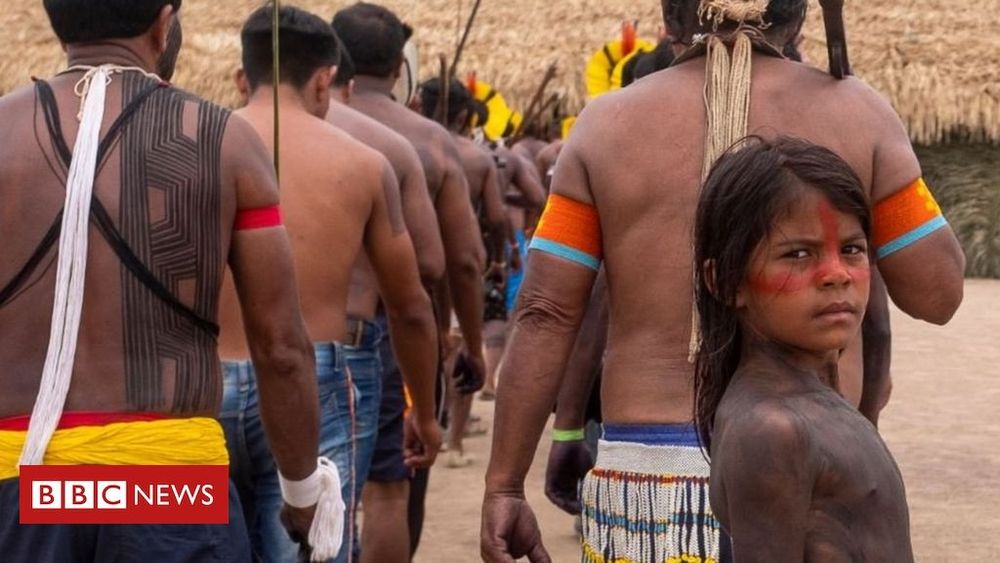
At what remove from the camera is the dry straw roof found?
2283 centimetres

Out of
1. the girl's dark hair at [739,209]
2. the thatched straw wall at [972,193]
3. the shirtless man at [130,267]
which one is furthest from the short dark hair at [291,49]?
the thatched straw wall at [972,193]

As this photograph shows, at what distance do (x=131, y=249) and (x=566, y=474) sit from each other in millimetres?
1195

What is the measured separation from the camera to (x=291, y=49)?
5488 millimetres

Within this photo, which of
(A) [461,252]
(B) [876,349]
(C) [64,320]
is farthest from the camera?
(A) [461,252]

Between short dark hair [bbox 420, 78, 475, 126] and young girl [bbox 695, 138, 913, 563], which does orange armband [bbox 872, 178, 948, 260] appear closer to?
young girl [bbox 695, 138, 913, 563]

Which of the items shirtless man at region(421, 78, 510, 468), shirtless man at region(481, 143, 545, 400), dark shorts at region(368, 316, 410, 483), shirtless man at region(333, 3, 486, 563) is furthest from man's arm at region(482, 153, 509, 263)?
dark shorts at region(368, 316, 410, 483)

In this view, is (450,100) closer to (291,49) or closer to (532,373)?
(291,49)

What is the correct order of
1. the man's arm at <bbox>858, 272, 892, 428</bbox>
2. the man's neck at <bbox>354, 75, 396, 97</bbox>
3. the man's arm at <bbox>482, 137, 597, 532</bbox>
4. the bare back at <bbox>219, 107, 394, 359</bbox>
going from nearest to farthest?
the man's arm at <bbox>482, 137, 597, 532</bbox>
the man's arm at <bbox>858, 272, 892, 428</bbox>
the bare back at <bbox>219, 107, 394, 359</bbox>
the man's neck at <bbox>354, 75, 396, 97</bbox>

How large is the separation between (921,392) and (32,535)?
9.91 meters

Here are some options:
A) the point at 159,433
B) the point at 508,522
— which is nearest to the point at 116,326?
the point at 159,433

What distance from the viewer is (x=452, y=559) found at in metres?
7.76

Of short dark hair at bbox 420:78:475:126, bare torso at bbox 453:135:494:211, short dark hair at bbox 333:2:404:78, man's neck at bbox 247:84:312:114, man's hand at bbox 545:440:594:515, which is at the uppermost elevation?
man's neck at bbox 247:84:312:114

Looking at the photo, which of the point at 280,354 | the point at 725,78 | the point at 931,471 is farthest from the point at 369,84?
the point at 931,471

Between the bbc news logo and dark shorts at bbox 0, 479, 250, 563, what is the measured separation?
1 centimetres
